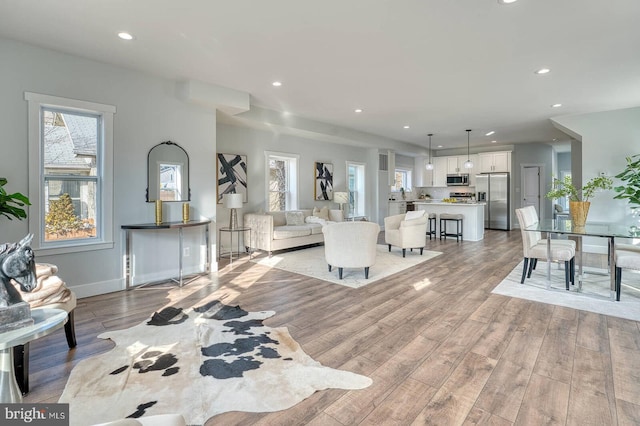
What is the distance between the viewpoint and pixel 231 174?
251 inches

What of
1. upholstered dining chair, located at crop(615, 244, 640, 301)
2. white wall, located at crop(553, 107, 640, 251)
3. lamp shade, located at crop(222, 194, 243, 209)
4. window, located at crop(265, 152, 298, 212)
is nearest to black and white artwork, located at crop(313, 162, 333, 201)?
window, located at crop(265, 152, 298, 212)

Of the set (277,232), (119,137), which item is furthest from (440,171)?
(119,137)

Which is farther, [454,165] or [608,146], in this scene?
[454,165]

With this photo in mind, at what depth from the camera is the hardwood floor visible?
68.8 inches

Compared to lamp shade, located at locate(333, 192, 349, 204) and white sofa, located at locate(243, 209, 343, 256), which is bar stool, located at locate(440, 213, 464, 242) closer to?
lamp shade, located at locate(333, 192, 349, 204)

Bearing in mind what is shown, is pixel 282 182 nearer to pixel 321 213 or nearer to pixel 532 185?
pixel 321 213

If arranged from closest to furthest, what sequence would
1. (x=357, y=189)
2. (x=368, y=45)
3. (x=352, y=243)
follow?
(x=368, y=45)
(x=352, y=243)
(x=357, y=189)

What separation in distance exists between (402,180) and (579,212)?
748 centimetres

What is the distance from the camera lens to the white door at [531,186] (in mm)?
10281

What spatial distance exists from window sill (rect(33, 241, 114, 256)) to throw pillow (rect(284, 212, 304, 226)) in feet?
11.8

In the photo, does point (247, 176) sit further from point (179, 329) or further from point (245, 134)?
point (179, 329)

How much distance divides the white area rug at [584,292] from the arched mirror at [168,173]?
4.49m

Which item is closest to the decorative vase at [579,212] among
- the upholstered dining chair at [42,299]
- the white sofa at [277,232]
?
the white sofa at [277,232]

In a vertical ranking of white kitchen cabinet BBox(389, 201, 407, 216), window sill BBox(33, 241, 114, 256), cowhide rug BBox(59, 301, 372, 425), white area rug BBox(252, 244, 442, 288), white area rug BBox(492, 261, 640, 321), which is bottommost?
cowhide rug BBox(59, 301, 372, 425)
